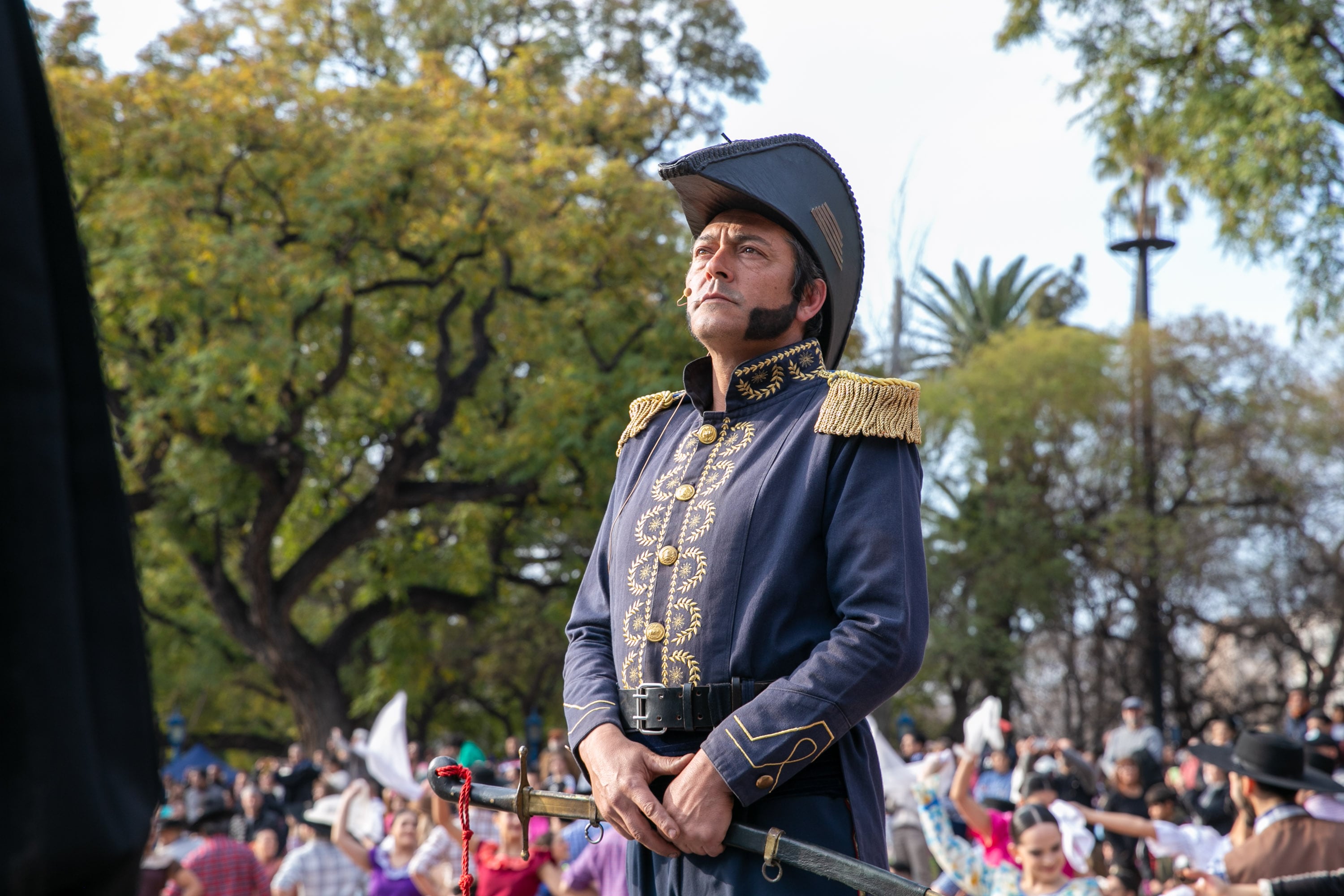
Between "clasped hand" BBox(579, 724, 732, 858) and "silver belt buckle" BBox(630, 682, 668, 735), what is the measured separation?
0.11ft

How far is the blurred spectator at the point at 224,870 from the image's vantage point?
292 inches

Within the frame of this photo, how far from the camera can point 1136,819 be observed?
696 cm

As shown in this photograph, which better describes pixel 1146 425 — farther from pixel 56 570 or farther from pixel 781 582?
pixel 56 570

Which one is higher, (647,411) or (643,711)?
(647,411)

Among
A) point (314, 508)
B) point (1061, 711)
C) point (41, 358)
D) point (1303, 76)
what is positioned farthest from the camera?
point (1061, 711)

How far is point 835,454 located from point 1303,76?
11.1m

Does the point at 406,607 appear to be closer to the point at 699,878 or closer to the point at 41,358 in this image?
the point at 699,878

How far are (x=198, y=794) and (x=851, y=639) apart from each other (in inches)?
556

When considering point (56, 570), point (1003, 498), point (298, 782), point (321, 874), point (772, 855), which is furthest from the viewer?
point (1003, 498)

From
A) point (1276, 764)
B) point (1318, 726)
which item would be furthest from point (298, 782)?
point (1276, 764)

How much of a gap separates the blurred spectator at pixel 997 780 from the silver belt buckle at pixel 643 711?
854cm

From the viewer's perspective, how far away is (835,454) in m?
2.20

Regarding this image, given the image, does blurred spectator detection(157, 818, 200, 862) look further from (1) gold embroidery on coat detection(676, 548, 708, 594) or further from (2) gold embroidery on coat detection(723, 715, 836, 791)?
(2) gold embroidery on coat detection(723, 715, 836, 791)

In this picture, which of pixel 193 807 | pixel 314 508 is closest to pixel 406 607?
pixel 314 508
